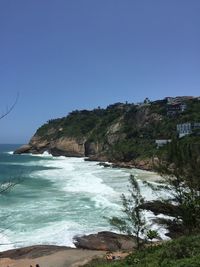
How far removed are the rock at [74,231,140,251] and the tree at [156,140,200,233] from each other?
13.2 ft

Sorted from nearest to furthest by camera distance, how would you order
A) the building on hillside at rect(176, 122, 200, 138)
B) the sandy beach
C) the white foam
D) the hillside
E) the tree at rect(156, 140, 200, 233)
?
1. the tree at rect(156, 140, 200, 233)
2. the sandy beach
3. the white foam
4. the building on hillside at rect(176, 122, 200, 138)
5. the hillside

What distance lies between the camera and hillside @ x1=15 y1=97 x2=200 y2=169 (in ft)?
332

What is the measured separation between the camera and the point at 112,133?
119 meters

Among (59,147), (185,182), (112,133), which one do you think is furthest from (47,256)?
(59,147)

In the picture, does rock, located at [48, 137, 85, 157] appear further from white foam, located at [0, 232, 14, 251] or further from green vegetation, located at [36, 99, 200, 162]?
white foam, located at [0, 232, 14, 251]

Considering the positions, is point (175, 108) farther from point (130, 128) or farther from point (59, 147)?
point (59, 147)

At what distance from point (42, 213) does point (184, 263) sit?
2508cm

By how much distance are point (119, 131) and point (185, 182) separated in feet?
308

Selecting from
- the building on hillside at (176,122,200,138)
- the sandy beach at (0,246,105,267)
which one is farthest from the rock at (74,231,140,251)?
the building on hillside at (176,122,200,138)

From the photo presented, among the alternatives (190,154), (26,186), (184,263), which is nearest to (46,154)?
(26,186)

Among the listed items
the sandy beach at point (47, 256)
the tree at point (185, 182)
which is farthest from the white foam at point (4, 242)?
the tree at point (185, 182)

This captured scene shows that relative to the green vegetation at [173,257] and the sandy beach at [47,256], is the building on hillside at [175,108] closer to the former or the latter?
the sandy beach at [47,256]

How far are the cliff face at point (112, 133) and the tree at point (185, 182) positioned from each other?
6095 centimetres

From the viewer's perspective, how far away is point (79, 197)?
44688mm
